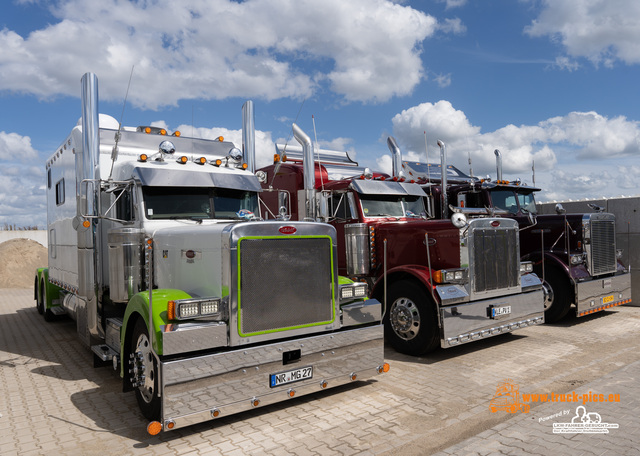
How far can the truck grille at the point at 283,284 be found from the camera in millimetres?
4496

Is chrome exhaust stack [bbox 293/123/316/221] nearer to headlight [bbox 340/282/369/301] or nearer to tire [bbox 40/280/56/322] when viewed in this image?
headlight [bbox 340/282/369/301]

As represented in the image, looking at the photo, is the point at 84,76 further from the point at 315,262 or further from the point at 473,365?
the point at 473,365

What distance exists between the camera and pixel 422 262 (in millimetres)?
6922

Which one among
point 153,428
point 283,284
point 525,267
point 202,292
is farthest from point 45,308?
point 525,267

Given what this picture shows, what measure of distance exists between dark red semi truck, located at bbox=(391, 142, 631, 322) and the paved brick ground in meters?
1.51

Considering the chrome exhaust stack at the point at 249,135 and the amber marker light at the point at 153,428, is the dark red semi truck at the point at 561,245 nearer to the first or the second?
the chrome exhaust stack at the point at 249,135

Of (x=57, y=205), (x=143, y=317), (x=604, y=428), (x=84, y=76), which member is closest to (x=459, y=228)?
(x=604, y=428)

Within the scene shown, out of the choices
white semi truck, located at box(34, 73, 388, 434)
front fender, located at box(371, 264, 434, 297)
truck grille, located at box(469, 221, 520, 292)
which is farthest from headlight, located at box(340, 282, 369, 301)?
truck grille, located at box(469, 221, 520, 292)

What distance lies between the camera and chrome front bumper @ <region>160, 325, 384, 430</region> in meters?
4.04

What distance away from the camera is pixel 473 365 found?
641 cm

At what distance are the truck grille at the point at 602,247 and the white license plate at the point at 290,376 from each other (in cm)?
677

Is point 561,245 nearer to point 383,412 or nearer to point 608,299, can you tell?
point 608,299

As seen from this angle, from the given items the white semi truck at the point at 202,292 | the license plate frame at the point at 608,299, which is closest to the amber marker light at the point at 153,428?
the white semi truck at the point at 202,292

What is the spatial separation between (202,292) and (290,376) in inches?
46.6
